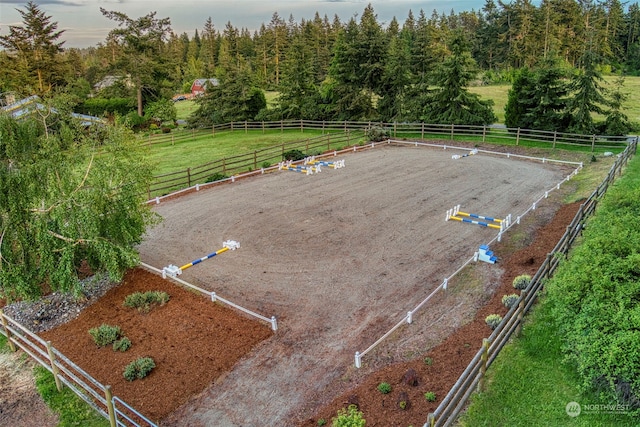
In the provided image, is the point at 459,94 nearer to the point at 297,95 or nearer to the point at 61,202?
the point at 297,95

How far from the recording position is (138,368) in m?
7.86

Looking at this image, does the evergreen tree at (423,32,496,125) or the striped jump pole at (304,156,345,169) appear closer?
the striped jump pole at (304,156,345,169)

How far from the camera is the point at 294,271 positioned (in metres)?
11.5

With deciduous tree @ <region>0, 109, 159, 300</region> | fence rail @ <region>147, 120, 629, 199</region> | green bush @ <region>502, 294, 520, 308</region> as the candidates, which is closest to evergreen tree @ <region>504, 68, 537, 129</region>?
fence rail @ <region>147, 120, 629, 199</region>

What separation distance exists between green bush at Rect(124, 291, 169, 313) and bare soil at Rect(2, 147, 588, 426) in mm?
203

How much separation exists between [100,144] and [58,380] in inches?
193

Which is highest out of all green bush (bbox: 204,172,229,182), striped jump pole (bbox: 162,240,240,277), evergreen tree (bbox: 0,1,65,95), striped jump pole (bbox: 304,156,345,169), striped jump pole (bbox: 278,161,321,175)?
evergreen tree (bbox: 0,1,65,95)

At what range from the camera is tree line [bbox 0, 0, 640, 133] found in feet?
90.7

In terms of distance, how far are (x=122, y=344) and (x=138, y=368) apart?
2.97 feet

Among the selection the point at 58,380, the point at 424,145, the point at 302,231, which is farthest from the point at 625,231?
the point at 424,145

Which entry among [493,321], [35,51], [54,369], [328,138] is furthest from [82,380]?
[35,51]

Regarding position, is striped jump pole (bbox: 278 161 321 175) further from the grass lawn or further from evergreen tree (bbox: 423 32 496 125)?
evergreen tree (bbox: 423 32 496 125)

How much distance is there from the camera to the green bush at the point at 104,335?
866cm

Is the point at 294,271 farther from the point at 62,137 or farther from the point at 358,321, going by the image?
the point at 62,137
